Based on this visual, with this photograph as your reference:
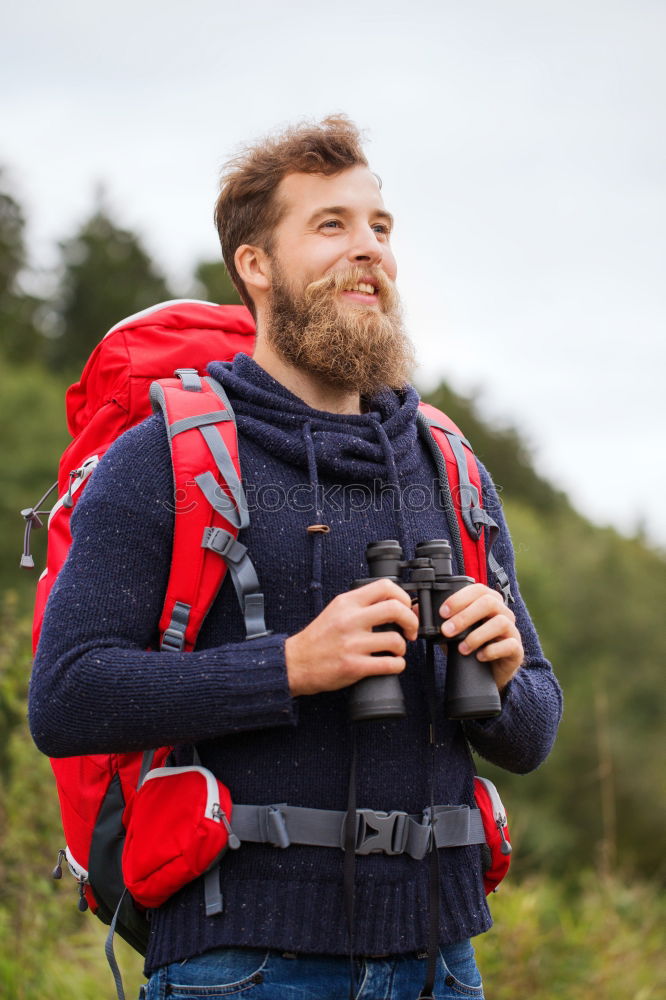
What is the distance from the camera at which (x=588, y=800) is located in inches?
→ 1350

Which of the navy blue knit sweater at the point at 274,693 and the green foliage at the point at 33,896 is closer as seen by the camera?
the navy blue knit sweater at the point at 274,693

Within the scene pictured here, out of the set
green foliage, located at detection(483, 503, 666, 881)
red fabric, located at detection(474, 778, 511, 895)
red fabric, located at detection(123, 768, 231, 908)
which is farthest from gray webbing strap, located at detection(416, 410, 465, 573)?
green foliage, located at detection(483, 503, 666, 881)

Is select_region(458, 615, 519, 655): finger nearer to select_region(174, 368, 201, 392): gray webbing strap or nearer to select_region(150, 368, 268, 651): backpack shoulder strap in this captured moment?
select_region(150, 368, 268, 651): backpack shoulder strap

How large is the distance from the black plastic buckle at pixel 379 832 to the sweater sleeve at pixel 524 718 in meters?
0.34

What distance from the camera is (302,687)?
2.25 meters

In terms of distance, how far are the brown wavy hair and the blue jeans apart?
6.04 ft

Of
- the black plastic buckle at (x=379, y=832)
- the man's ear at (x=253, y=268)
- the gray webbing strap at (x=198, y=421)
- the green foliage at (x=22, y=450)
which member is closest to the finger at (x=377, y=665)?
the black plastic buckle at (x=379, y=832)

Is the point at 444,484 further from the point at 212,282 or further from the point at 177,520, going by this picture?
the point at 212,282

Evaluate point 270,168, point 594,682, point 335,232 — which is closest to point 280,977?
point 335,232

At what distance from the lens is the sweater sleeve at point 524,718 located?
2.54 m

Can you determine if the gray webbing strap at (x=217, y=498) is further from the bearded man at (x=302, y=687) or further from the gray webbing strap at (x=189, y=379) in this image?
the gray webbing strap at (x=189, y=379)

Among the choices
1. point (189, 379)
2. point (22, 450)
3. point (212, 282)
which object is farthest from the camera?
point (212, 282)

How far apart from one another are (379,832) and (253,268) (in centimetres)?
164

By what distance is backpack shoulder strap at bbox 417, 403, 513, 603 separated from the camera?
2713mm
